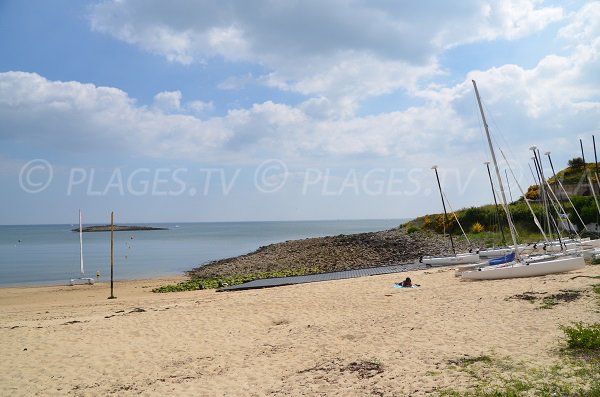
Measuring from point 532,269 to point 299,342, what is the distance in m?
9.93

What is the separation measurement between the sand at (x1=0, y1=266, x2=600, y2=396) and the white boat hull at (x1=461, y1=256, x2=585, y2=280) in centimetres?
53

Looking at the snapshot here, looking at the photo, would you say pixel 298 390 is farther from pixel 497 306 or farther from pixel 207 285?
pixel 207 285

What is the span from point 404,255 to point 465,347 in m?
26.0

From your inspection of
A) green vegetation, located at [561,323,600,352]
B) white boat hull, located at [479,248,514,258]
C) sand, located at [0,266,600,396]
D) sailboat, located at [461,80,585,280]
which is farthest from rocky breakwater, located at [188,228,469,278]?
green vegetation, located at [561,323,600,352]

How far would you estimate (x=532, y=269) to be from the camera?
15930 millimetres

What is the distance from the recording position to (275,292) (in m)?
18.1

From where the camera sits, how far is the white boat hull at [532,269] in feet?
51.8

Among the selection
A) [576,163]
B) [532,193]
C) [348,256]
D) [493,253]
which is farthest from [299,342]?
[576,163]

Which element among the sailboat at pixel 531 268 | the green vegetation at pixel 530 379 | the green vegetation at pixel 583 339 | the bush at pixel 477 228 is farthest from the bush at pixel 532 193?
the green vegetation at pixel 530 379

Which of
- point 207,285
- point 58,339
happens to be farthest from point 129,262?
point 58,339

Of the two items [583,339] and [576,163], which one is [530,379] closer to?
[583,339]

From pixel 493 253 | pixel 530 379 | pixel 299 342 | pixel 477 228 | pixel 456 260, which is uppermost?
pixel 477 228

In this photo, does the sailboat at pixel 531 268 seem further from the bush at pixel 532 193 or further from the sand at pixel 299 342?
the bush at pixel 532 193

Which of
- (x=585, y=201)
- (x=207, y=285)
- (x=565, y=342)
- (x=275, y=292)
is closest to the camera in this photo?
(x=565, y=342)
